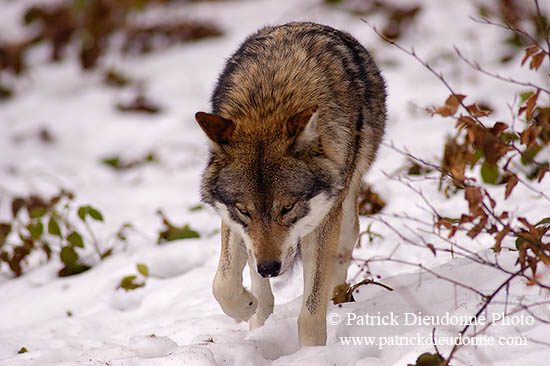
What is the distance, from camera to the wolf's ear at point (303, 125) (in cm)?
317

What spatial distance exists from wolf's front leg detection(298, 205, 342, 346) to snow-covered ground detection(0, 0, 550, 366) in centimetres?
12

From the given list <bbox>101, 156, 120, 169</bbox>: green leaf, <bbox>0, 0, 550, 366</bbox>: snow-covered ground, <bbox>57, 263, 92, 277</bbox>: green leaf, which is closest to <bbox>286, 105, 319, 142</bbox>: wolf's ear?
<bbox>0, 0, 550, 366</bbox>: snow-covered ground

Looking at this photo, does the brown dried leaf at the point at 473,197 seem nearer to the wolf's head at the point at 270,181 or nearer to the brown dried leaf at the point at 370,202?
the wolf's head at the point at 270,181

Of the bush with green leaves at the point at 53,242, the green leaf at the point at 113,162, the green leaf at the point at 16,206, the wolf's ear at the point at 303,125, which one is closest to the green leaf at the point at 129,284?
the bush with green leaves at the point at 53,242

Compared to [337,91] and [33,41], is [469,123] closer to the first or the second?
[337,91]

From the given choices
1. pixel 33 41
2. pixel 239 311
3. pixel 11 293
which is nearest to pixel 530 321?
pixel 239 311

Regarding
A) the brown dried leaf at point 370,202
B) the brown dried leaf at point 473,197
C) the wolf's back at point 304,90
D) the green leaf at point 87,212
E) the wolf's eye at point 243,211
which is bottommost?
the brown dried leaf at point 473,197

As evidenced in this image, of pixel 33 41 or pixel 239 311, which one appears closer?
pixel 239 311

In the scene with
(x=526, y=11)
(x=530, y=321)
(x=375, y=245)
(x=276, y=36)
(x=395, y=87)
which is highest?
(x=526, y=11)

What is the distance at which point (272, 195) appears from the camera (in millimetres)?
3189

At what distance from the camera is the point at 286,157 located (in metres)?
3.27

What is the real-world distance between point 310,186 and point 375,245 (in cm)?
153

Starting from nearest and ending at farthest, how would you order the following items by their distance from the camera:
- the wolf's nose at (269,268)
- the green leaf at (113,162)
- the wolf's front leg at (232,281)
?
the wolf's nose at (269,268)
the wolf's front leg at (232,281)
the green leaf at (113,162)

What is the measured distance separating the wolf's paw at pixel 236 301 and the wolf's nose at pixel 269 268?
0.55 m
